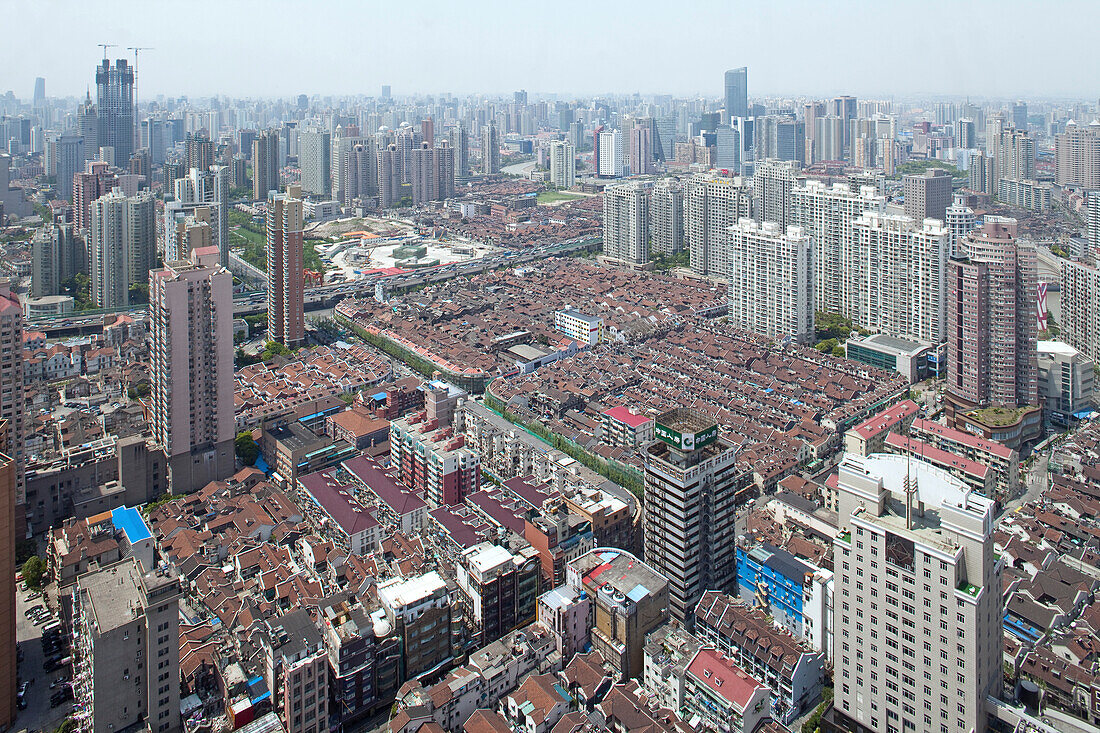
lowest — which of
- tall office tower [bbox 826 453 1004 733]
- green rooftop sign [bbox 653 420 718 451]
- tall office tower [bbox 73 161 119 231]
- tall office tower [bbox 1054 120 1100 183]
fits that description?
tall office tower [bbox 826 453 1004 733]

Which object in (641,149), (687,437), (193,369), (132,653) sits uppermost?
(641,149)

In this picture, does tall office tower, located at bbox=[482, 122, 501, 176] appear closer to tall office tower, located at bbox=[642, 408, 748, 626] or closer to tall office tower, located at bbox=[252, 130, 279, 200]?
tall office tower, located at bbox=[252, 130, 279, 200]

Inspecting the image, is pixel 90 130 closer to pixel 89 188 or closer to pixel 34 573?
pixel 89 188

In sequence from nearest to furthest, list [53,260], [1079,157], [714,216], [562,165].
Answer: [53,260] → [714,216] → [1079,157] → [562,165]

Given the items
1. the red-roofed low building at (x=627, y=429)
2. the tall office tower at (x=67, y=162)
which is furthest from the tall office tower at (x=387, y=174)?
the red-roofed low building at (x=627, y=429)

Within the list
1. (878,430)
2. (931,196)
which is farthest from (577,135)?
(878,430)

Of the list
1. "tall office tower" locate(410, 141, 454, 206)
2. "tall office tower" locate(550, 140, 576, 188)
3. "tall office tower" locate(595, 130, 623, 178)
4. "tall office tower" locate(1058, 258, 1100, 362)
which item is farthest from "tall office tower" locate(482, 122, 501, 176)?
"tall office tower" locate(1058, 258, 1100, 362)

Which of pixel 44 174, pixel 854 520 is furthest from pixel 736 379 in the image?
pixel 44 174
